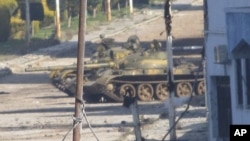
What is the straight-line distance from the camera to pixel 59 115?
35281 mm

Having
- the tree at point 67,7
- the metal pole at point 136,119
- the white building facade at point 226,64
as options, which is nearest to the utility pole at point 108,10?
the tree at point 67,7

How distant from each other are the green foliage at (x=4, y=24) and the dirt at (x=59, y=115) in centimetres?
416

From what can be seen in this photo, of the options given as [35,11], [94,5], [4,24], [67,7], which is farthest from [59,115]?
[94,5]

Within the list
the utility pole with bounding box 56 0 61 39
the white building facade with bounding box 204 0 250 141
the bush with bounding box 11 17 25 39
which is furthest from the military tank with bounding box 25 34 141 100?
the bush with bounding box 11 17 25 39

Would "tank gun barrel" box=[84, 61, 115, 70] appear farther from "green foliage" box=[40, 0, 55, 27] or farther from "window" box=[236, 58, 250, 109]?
"green foliage" box=[40, 0, 55, 27]

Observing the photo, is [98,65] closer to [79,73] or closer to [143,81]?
[143,81]

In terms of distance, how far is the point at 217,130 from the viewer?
952 inches

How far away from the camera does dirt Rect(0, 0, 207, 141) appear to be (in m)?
28.8

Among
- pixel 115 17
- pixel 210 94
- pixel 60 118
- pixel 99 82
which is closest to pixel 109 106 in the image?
pixel 99 82

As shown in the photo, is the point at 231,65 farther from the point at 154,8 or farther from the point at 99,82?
the point at 154,8

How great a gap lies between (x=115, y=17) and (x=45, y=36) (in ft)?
24.3

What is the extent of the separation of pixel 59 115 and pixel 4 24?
24.7m

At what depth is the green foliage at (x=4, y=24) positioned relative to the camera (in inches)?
2340

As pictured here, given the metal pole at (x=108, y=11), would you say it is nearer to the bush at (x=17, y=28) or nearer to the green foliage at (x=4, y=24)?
the bush at (x=17, y=28)
